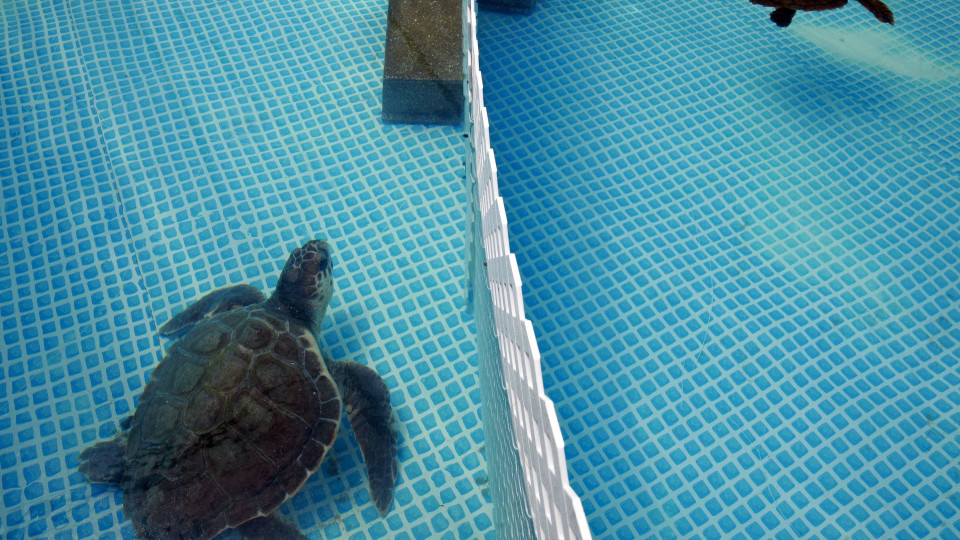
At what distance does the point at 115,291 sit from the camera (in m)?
2.25

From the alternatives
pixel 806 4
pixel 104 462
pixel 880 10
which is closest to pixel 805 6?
pixel 806 4

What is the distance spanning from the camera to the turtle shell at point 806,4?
9.01ft

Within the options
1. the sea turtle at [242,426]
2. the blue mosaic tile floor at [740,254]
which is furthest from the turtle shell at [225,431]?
the blue mosaic tile floor at [740,254]

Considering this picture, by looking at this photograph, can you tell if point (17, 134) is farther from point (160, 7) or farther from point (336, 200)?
point (336, 200)

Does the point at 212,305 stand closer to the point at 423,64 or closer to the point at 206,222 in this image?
the point at 206,222

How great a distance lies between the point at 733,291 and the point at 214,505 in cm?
206

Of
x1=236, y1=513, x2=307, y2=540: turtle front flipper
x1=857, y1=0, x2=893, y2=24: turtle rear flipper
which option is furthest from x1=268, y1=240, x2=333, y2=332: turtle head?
x1=857, y1=0, x2=893, y2=24: turtle rear flipper

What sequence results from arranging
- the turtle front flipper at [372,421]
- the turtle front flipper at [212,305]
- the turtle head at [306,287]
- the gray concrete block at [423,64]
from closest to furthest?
the turtle front flipper at [372,421] < the turtle head at [306,287] < the turtle front flipper at [212,305] < the gray concrete block at [423,64]

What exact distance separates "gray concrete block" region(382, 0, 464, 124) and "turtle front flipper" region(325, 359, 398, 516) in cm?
129

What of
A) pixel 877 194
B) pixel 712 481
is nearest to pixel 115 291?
pixel 712 481

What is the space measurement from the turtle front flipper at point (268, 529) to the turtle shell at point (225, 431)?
12cm

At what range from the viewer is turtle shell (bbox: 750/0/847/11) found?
9.01ft

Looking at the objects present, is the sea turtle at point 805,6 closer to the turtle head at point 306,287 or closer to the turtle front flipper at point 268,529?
the turtle head at point 306,287

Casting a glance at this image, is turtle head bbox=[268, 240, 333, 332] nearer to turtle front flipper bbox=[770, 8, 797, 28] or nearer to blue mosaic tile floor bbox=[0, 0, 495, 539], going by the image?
blue mosaic tile floor bbox=[0, 0, 495, 539]
